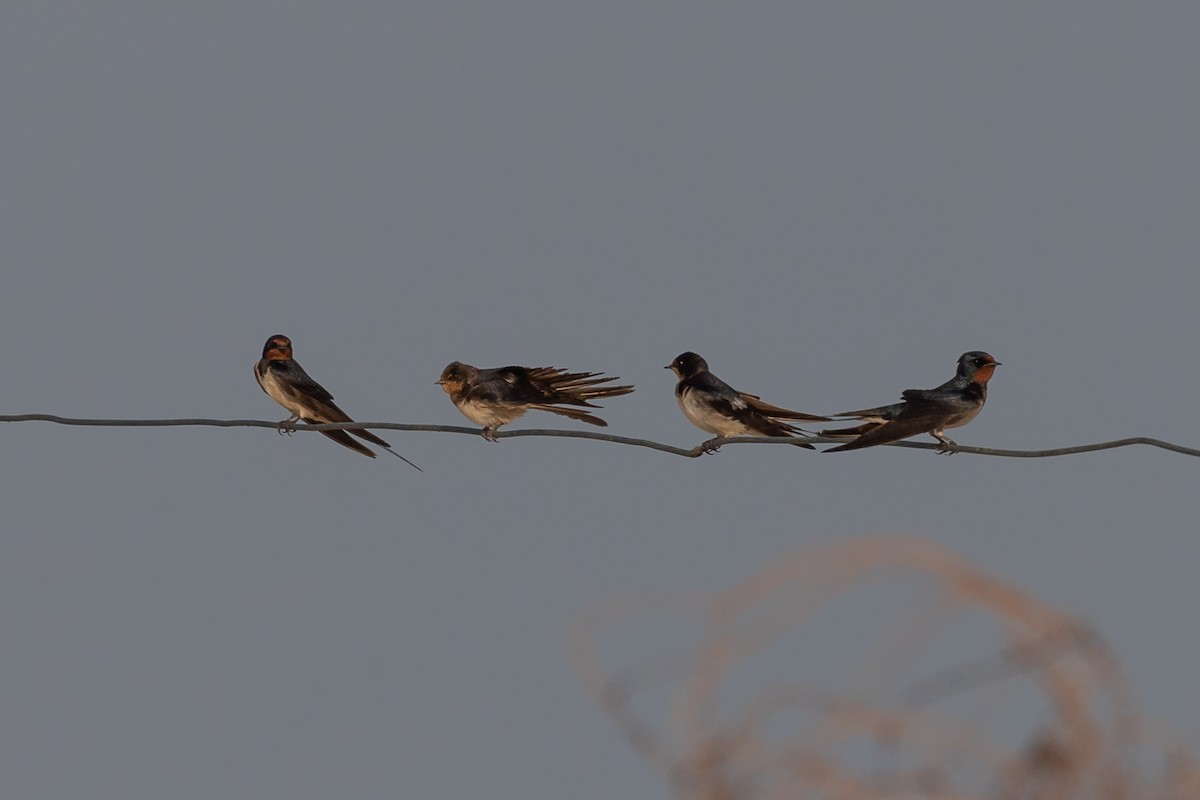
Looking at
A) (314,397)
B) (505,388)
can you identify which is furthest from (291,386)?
(505,388)

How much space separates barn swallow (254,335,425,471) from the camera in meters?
12.0

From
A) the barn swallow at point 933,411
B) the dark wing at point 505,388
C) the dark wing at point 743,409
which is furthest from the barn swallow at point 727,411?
the dark wing at point 505,388

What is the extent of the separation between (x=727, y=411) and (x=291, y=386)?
363cm

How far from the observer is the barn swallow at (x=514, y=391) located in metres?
10.6

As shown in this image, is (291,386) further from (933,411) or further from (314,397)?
(933,411)

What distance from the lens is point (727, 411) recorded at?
10.7m

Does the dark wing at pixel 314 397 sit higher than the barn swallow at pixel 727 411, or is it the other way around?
the barn swallow at pixel 727 411

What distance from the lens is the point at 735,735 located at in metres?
3.44

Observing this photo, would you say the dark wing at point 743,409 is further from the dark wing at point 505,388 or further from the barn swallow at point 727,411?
the dark wing at point 505,388

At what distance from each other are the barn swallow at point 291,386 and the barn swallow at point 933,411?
4.10 m

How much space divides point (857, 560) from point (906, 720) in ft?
1.38

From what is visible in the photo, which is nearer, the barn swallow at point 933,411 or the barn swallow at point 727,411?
the barn swallow at point 933,411

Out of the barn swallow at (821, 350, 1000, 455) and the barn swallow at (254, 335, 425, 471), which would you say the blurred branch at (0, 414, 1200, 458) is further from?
the barn swallow at (254, 335, 425, 471)

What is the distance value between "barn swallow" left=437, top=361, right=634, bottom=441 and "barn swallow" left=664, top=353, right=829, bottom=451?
0.73m
